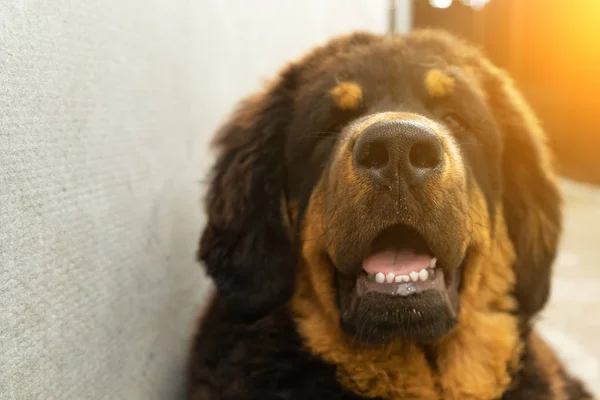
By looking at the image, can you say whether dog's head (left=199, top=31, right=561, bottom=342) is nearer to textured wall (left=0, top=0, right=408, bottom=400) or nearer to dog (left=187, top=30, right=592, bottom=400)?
dog (left=187, top=30, right=592, bottom=400)

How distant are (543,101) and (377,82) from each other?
17.3ft

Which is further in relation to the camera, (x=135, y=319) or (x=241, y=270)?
(x=241, y=270)

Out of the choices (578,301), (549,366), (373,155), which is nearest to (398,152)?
(373,155)

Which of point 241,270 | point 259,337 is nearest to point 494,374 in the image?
point 259,337

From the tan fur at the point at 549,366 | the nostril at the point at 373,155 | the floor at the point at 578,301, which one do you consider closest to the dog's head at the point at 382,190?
the nostril at the point at 373,155

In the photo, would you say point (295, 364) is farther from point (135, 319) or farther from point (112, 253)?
point (112, 253)

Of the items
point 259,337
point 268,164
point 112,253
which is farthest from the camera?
point 268,164

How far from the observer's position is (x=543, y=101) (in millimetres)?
6207

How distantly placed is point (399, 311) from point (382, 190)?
307mm

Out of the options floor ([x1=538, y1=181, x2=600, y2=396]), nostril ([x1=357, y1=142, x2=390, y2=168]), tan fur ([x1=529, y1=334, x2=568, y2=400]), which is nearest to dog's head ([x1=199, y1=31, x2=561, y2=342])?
nostril ([x1=357, y1=142, x2=390, y2=168])

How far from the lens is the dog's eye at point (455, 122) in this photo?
1.62 m

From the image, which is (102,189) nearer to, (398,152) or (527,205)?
(398,152)

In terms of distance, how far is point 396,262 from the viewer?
1440 millimetres

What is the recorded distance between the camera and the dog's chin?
134 centimetres
